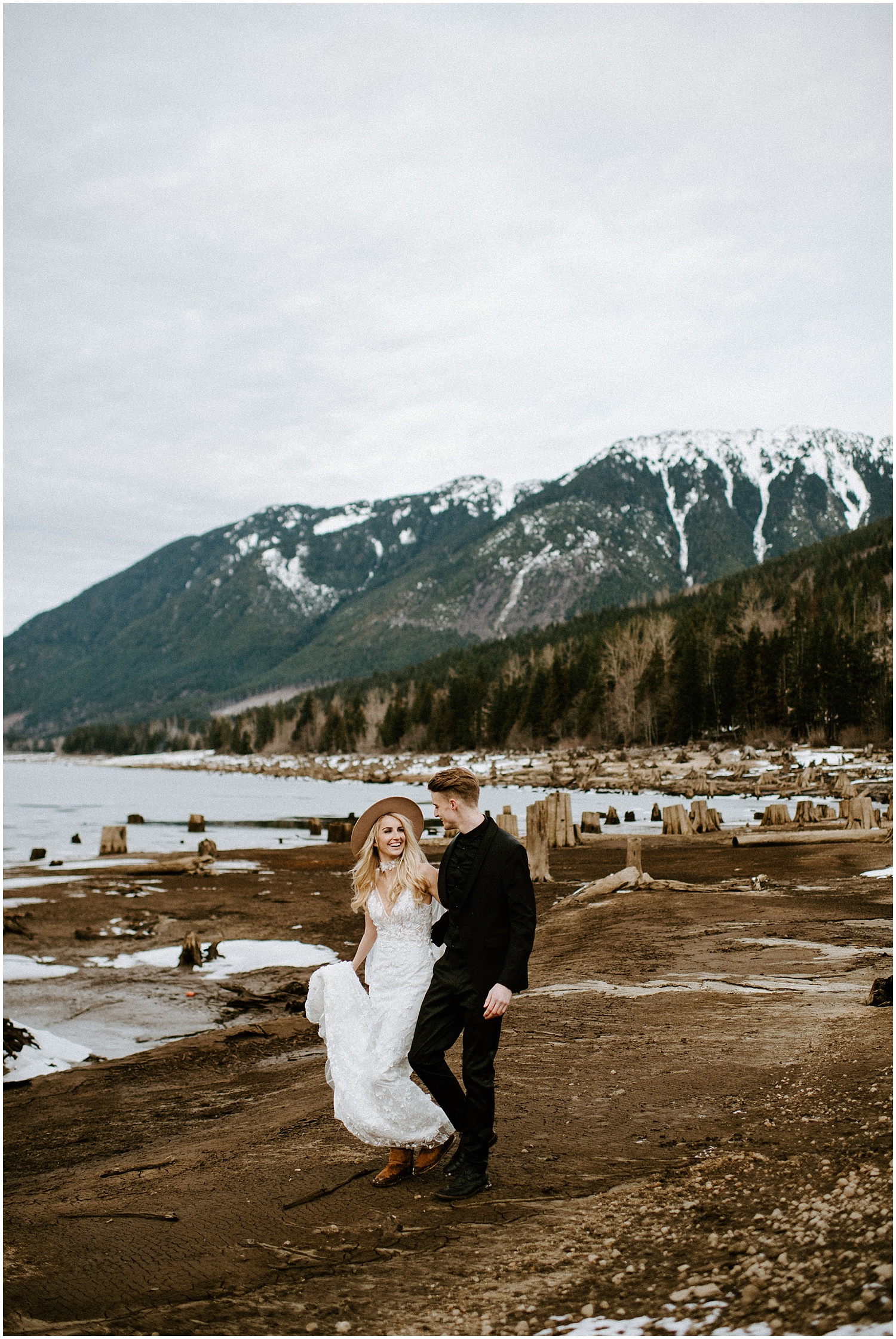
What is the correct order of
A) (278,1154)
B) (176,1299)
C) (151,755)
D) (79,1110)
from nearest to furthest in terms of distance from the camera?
(176,1299)
(278,1154)
(79,1110)
(151,755)

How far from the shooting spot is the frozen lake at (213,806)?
96.5 ft

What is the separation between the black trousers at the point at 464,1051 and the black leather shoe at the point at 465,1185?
4cm

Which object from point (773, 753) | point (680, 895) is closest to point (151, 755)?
point (773, 753)

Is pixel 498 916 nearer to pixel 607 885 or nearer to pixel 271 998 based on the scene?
pixel 271 998

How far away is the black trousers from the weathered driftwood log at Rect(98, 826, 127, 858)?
21.7 metres

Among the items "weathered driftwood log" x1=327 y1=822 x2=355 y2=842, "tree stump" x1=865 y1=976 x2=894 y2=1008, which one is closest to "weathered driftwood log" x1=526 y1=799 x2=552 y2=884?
"tree stump" x1=865 y1=976 x2=894 y2=1008

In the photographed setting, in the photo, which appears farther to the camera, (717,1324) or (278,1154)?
(278,1154)

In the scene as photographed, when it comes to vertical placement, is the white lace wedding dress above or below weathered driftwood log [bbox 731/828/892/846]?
above

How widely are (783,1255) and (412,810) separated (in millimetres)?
2644

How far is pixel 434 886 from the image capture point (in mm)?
5047

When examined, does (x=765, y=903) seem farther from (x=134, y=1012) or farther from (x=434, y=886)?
(x=434, y=886)

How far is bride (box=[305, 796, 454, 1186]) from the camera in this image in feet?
15.8

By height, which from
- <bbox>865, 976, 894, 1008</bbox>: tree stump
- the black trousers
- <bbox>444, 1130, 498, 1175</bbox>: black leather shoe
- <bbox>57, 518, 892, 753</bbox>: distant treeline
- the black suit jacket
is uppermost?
<bbox>57, 518, 892, 753</bbox>: distant treeline

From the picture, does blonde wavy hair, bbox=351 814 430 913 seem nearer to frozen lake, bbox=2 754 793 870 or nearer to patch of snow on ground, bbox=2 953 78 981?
patch of snow on ground, bbox=2 953 78 981
